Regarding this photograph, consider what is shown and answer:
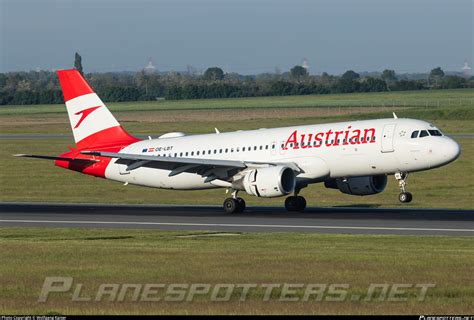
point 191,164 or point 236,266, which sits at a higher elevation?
point 236,266

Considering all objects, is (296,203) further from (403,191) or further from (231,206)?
(403,191)

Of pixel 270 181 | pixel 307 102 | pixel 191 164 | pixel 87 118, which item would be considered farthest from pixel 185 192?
pixel 307 102

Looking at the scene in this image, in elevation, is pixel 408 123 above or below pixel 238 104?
above

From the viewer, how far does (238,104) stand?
179 meters

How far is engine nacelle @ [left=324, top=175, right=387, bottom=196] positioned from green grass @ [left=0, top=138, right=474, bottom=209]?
496 centimetres

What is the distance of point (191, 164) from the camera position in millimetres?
48594

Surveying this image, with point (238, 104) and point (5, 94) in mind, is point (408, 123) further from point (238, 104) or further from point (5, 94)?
point (5, 94)

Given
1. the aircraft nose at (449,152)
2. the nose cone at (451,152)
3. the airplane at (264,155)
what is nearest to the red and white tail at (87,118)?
the airplane at (264,155)

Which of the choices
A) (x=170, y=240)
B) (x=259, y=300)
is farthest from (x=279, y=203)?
(x=259, y=300)

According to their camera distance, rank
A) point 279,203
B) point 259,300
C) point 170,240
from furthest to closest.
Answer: point 279,203 < point 170,240 < point 259,300

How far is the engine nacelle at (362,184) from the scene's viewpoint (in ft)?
158

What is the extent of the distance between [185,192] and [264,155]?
16.0m

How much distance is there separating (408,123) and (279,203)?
1177 cm

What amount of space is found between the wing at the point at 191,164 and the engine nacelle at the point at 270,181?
3.43ft
